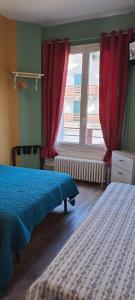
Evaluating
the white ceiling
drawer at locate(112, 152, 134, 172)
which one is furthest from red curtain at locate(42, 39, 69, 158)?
drawer at locate(112, 152, 134, 172)

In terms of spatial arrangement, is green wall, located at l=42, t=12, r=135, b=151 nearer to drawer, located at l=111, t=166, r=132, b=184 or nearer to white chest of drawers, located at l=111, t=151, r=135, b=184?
white chest of drawers, located at l=111, t=151, r=135, b=184

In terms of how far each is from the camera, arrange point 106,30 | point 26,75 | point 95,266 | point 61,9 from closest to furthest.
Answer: point 95,266 < point 61,9 < point 106,30 < point 26,75

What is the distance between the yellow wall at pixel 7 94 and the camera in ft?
12.8

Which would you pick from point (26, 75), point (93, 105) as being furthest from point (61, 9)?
point (93, 105)

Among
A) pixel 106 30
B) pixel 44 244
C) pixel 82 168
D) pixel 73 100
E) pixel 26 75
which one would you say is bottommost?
pixel 44 244

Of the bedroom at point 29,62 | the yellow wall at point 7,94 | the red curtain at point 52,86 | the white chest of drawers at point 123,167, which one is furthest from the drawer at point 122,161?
the yellow wall at point 7,94

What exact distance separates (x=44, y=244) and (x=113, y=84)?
→ 2.66 meters

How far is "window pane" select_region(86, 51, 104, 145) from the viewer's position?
4.04 meters

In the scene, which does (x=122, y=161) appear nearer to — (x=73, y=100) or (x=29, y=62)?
(x=73, y=100)

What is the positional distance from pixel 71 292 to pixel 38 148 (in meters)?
3.50

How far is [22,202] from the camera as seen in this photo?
219 cm

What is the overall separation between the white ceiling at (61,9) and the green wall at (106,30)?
9 centimetres

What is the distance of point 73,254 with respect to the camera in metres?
1.37

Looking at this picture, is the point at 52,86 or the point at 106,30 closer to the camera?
the point at 106,30
